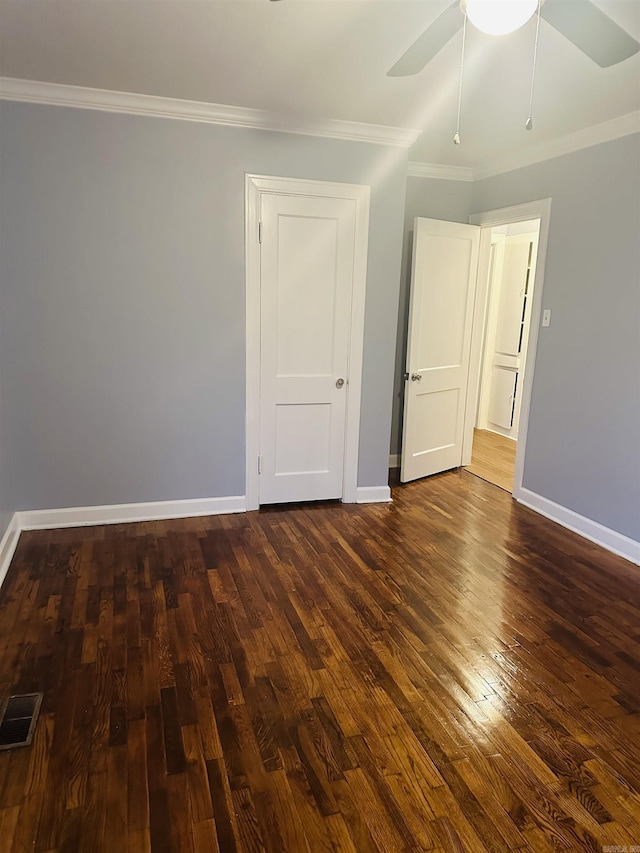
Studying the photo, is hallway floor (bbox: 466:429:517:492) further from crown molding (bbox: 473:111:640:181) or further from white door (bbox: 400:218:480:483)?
crown molding (bbox: 473:111:640:181)

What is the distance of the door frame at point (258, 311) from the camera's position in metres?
3.53

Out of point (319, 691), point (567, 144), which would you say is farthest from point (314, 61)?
point (319, 691)

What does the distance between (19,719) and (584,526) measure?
325 cm

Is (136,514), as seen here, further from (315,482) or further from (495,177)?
(495,177)

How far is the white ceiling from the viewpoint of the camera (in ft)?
7.13

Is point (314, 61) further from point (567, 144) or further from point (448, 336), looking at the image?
point (448, 336)

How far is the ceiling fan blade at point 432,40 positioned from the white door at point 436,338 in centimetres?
227

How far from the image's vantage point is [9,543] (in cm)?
315

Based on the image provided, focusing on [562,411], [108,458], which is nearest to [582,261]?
[562,411]

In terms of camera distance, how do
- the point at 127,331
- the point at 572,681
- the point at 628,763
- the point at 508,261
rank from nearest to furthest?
the point at 628,763, the point at 572,681, the point at 127,331, the point at 508,261

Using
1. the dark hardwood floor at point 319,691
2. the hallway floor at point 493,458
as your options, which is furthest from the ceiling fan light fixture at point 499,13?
the hallway floor at point 493,458

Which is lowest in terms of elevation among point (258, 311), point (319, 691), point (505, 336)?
point (319, 691)

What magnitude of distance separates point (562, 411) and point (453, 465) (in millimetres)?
1337

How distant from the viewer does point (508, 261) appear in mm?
6223
